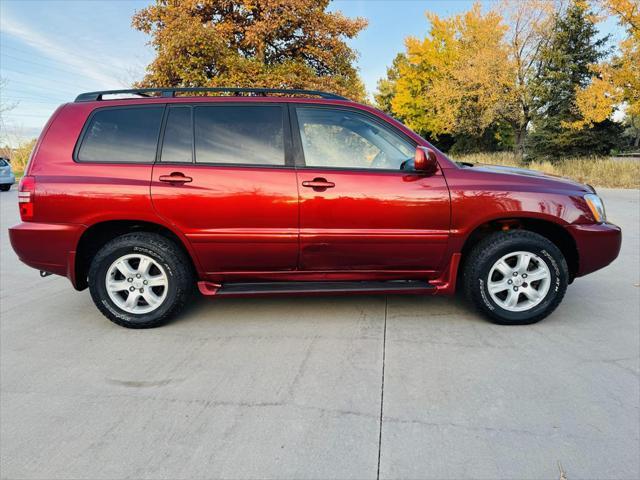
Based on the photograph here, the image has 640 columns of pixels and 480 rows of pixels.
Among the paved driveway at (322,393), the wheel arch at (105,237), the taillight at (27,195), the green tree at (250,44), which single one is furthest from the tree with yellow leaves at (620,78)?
the taillight at (27,195)

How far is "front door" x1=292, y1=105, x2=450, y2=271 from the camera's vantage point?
9.99 ft

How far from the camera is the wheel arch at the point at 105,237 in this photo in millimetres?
3164

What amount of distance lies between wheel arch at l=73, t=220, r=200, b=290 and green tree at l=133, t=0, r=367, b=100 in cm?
1063

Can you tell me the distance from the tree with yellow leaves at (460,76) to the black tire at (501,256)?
24681 millimetres

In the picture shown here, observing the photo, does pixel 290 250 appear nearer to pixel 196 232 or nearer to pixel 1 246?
pixel 196 232

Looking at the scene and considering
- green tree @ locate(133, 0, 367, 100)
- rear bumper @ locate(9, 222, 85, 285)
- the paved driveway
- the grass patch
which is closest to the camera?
the paved driveway

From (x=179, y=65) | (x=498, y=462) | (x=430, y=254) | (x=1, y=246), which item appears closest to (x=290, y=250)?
(x=430, y=254)

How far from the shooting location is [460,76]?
25078mm

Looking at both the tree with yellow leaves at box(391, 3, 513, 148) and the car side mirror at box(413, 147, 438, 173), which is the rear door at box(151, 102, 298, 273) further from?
the tree with yellow leaves at box(391, 3, 513, 148)

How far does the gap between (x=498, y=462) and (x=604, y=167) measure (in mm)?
17971

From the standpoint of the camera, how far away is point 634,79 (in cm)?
1670

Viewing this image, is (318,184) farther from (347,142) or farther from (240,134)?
(240,134)

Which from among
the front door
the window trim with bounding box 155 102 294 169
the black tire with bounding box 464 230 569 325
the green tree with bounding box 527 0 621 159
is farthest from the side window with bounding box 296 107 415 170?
the green tree with bounding box 527 0 621 159

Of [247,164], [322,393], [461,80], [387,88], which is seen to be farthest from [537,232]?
[387,88]
